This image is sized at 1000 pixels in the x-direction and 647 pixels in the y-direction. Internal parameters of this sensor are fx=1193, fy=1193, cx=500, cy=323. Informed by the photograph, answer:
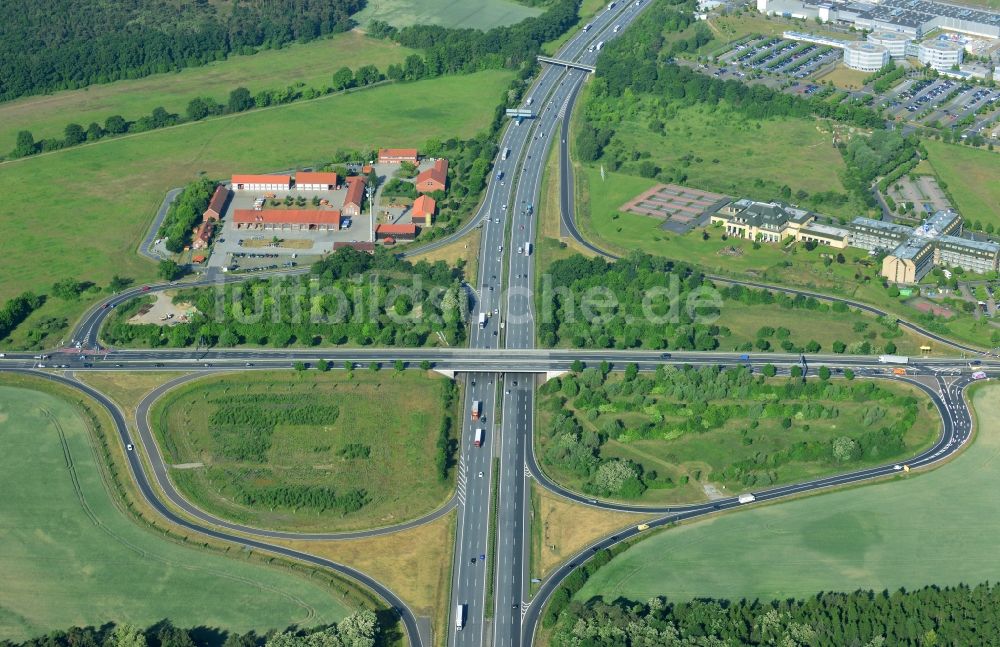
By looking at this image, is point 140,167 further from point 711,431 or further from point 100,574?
point 711,431

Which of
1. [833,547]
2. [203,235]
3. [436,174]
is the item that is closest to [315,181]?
[436,174]

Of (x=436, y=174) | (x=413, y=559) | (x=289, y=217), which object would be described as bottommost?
(x=413, y=559)

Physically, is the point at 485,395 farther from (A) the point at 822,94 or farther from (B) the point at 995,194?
(A) the point at 822,94

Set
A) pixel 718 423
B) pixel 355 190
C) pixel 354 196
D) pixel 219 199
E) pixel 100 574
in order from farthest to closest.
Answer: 1. pixel 355 190
2. pixel 354 196
3. pixel 219 199
4. pixel 718 423
5. pixel 100 574

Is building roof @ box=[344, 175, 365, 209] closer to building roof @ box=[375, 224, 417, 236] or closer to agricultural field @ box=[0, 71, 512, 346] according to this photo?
building roof @ box=[375, 224, 417, 236]

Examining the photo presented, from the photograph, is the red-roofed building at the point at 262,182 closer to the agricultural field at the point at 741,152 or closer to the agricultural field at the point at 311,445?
the agricultural field at the point at 311,445

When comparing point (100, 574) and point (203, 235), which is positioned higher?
point (203, 235)
